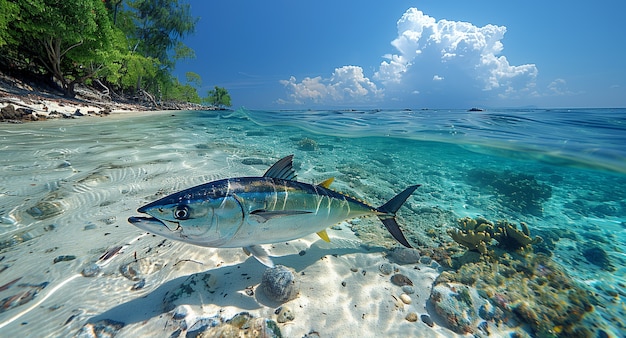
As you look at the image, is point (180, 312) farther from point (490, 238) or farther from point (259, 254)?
point (490, 238)

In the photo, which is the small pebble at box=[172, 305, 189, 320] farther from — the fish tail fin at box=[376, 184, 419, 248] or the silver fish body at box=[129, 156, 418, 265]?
the fish tail fin at box=[376, 184, 419, 248]

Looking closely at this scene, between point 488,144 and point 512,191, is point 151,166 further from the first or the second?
point 488,144

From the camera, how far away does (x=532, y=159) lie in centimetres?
1173

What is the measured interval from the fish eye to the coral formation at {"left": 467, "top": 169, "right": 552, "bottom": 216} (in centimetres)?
842

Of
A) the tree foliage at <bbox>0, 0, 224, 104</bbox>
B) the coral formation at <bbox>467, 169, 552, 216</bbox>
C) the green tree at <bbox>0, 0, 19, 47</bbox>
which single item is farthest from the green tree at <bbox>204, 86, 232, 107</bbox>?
the coral formation at <bbox>467, 169, 552, 216</bbox>

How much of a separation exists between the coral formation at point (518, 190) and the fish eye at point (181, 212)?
8.42m

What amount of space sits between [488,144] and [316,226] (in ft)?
45.8

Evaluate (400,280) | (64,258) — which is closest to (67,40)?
(64,258)

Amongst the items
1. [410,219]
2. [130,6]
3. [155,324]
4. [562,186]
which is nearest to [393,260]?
[410,219]

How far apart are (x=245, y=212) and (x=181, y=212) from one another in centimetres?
42

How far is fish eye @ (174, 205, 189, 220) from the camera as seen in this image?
150cm

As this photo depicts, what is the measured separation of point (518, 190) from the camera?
297 inches

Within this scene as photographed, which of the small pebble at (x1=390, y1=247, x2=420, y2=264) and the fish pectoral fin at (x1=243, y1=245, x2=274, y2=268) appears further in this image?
the small pebble at (x1=390, y1=247, x2=420, y2=264)

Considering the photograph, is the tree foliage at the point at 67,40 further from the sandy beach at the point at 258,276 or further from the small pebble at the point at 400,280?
the small pebble at the point at 400,280
